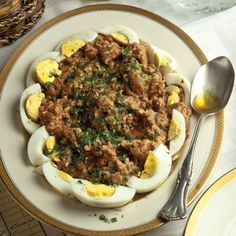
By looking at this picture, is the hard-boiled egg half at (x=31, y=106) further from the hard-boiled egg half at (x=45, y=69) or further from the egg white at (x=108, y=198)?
the egg white at (x=108, y=198)

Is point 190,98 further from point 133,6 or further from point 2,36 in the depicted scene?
point 2,36

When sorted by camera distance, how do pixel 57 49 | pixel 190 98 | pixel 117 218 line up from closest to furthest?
pixel 117 218 → pixel 190 98 → pixel 57 49

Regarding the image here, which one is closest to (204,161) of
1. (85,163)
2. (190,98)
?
(190,98)

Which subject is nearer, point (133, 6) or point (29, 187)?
point (29, 187)

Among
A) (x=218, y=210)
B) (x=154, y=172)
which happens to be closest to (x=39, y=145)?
(x=154, y=172)

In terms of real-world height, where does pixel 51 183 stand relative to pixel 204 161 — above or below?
below

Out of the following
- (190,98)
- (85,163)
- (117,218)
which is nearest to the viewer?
(117,218)

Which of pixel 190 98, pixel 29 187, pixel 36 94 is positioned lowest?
pixel 29 187

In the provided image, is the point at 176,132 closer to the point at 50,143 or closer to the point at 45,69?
the point at 50,143
